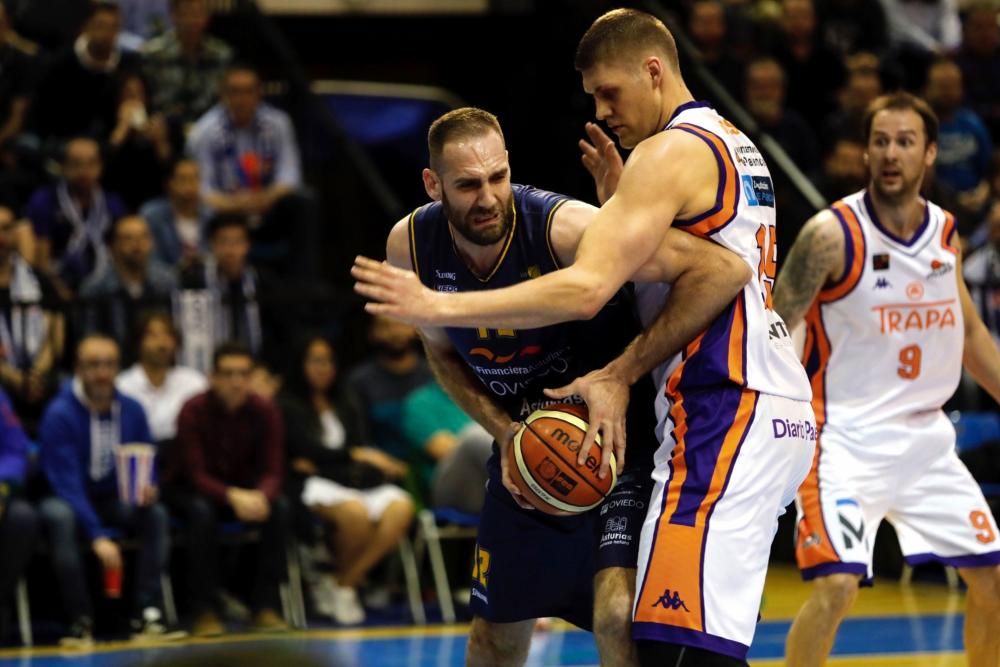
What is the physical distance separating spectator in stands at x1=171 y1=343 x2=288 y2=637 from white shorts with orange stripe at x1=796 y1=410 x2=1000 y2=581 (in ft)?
13.4

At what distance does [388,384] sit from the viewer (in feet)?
32.9

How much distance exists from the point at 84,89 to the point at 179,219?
1461 mm

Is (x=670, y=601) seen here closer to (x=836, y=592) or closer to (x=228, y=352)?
(x=836, y=592)

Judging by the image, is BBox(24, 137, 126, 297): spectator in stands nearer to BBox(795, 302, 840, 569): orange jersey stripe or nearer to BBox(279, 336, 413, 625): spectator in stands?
BBox(279, 336, 413, 625): spectator in stands

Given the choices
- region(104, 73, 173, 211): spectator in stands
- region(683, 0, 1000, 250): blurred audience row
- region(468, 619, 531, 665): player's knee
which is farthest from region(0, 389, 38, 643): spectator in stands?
region(683, 0, 1000, 250): blurred audience row

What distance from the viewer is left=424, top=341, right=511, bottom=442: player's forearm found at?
4.77 meters

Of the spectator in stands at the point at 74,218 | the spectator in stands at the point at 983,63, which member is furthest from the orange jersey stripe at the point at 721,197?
the spectator in stands at the point at 983,63

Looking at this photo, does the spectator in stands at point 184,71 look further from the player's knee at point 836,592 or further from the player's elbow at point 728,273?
the player's elbow at point 728,273

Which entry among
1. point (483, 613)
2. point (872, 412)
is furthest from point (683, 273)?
point (872, 412)

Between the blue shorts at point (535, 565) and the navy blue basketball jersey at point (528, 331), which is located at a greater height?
the navy blue basketball jersey at point (528, 331)

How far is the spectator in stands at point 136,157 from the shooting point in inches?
430

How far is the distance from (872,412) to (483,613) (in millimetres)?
1978

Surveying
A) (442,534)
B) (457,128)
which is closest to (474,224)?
(457,128)

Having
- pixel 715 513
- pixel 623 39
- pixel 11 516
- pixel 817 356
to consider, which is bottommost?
pixel 11 516
